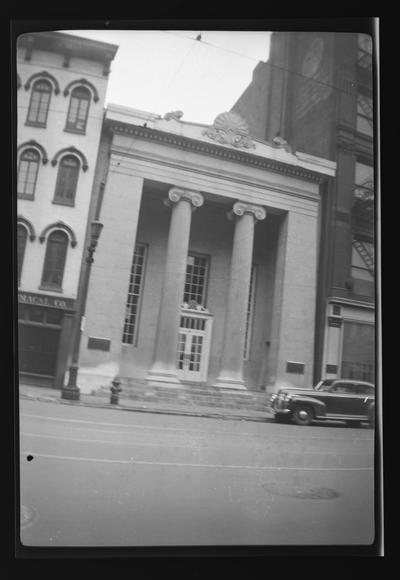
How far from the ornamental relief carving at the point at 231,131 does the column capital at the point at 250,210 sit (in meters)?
0.40

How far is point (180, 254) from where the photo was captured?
2.78 m

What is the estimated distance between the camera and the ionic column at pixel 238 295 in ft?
8.82

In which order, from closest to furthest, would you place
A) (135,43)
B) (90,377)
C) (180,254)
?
(90,377) < (180,254) < (135,43)

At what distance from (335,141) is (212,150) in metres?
0.89

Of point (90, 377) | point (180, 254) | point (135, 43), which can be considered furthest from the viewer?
point (135, 43)

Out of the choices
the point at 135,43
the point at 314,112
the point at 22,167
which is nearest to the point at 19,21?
the point at 135,43

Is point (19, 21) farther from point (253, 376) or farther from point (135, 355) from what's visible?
point (253, 376)

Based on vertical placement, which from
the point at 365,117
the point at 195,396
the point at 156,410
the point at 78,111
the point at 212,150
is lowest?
the point at 156,410

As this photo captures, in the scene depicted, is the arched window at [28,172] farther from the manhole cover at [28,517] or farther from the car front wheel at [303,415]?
the car front wheel at [303,415]

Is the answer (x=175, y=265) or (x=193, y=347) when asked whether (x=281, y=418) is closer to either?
(x=193, y=347)

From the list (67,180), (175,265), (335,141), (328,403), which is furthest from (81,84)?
(328,403)

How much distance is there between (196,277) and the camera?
2.80m

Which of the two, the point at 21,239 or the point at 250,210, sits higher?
the point at 250,210
